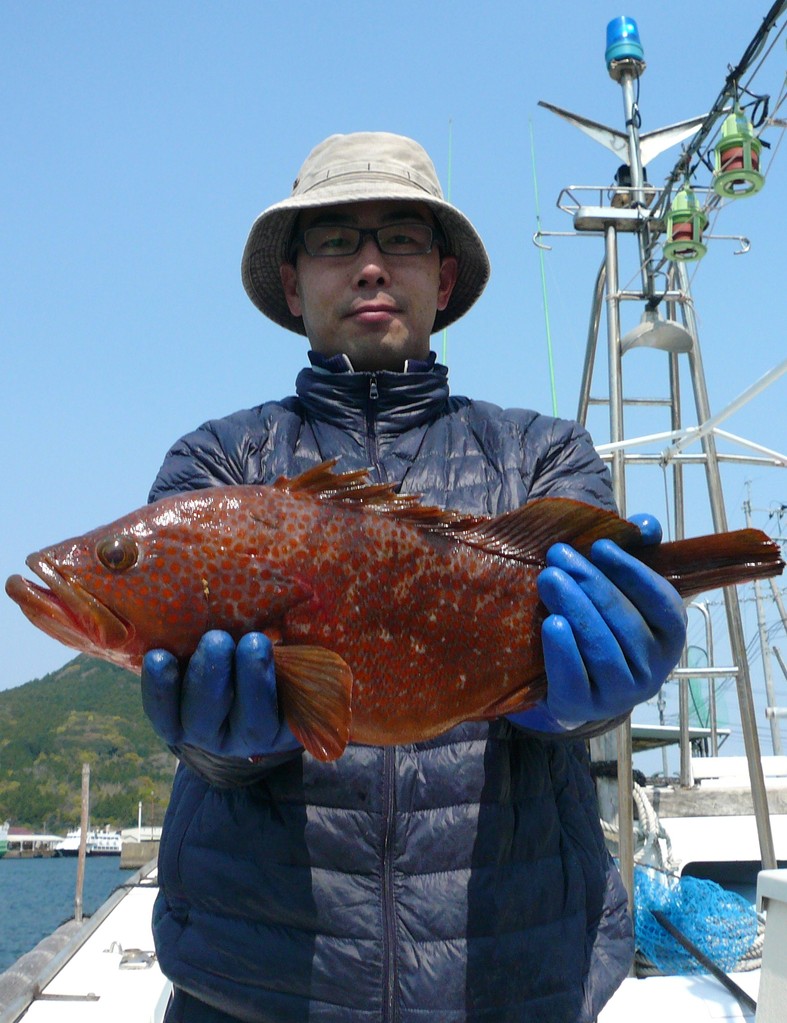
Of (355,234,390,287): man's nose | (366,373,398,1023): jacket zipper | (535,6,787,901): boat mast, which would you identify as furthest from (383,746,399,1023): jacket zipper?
(535,6,787,901): boat mast

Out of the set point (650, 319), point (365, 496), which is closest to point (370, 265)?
point (365, 496)

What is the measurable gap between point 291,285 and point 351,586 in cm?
181

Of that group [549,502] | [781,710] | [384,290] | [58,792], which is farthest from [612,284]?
[58,792]

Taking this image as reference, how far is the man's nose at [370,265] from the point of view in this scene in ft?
10.8

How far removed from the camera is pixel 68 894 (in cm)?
11106

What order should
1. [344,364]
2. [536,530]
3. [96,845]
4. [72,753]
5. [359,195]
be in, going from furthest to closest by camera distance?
[72,753]
[96,845]
[344,364]
[359,195]
[536,530]

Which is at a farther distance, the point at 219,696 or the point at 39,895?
the point at 39,895

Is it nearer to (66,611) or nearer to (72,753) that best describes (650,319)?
(66,611)

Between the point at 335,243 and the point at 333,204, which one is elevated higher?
the point at 333,204

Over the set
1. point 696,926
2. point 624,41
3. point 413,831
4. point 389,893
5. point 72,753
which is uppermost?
point 624,41

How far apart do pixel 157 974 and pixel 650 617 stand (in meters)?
7.25

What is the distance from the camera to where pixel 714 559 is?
2426 mm

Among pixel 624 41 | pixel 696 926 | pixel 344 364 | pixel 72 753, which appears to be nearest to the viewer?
pixel 344 364

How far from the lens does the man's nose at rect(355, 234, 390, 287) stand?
3.29 metres
